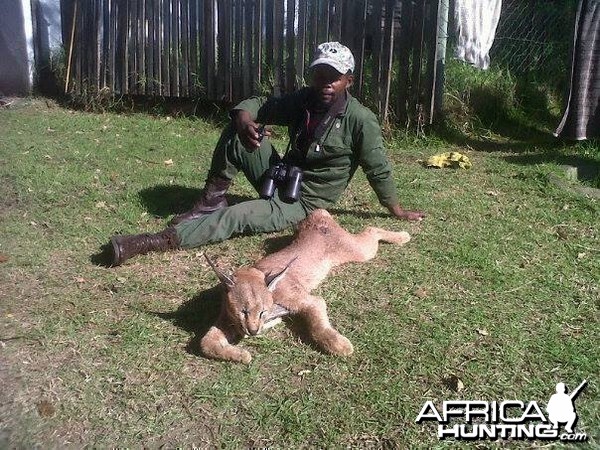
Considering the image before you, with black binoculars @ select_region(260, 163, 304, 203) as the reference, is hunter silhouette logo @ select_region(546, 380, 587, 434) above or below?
below

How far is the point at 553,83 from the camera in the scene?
29.5 ft

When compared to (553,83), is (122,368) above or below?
below

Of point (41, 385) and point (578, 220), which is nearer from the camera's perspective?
point (41, 385)

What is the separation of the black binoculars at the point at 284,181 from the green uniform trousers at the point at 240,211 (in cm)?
6

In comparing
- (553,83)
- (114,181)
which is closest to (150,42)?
(114,181)

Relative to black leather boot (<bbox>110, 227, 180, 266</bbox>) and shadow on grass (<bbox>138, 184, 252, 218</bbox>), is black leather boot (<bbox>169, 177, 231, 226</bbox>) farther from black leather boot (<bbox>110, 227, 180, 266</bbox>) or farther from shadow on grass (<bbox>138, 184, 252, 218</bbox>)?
black leather boot (<bbox>110, 227, 180, 266</bbox>)

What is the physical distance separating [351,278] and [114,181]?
309 centimetres

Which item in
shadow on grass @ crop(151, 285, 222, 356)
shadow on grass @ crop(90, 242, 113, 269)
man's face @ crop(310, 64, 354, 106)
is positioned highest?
man's face @ crop(310, 64, 354, 106)

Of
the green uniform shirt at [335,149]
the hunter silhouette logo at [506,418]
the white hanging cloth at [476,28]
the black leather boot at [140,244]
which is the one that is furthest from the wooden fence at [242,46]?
the hunter silhouette logo at [506,418]

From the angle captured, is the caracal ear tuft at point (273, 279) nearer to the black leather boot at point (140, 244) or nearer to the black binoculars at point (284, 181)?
the black leather boot at point (140, 244)

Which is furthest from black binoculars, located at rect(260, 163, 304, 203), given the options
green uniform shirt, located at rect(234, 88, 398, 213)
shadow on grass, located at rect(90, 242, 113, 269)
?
shadow on grass, located at rect(90, 242, 113, 269)

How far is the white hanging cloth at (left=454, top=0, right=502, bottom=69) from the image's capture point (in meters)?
8.90

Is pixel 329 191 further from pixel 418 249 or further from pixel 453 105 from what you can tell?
pixel 453 105

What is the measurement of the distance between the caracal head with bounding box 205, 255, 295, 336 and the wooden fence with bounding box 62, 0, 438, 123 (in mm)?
4833
